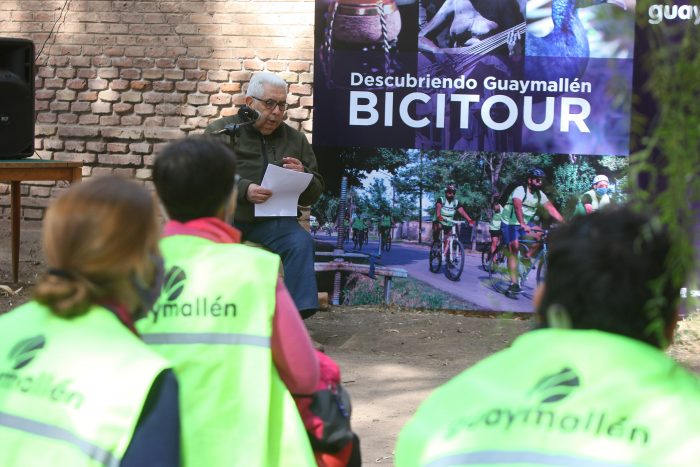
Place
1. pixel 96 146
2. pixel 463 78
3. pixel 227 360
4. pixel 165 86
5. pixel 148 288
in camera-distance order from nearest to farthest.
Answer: pixel 148 288 → pixel 227 360 → pixel 463 78 → pixel 165 86 → pixel 96 146

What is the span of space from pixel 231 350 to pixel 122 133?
6.79 metres

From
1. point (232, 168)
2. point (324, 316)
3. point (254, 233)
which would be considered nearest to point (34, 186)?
point (324, 316)

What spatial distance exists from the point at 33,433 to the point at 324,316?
6435 millimetres

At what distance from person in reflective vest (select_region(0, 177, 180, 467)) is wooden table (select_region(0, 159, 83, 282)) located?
20.4ft

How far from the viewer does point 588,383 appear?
1.55 m

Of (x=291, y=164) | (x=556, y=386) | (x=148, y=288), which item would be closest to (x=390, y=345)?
(x=291, y=164)

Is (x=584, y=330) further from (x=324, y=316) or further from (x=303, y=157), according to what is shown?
(x=324, y=316)

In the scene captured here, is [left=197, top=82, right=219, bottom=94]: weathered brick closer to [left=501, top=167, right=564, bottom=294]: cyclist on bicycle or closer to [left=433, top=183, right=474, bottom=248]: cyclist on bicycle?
[left=433, top=183, right=474, bottom=248]: cyclist on bicycle

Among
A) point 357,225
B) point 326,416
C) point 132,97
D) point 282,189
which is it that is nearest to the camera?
point 326,416

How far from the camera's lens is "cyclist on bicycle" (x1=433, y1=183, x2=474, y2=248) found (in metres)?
8.25

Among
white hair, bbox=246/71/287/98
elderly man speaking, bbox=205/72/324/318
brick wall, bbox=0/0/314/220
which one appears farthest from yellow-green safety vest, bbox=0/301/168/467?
brick wall, bbox=0/0/314/220

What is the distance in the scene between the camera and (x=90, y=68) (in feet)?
29.3

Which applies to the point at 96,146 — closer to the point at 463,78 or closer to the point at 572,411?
the point at 463,78

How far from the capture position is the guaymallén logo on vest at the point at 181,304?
2410 millimetres
